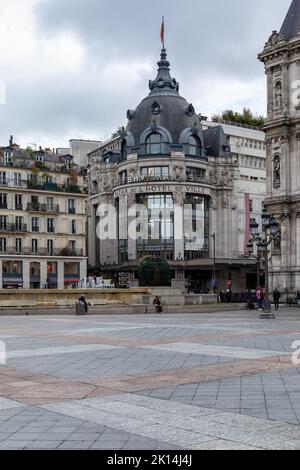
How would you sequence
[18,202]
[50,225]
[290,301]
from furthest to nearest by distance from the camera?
[50,225], [18,202], [290,301]

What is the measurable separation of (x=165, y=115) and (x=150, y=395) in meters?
82.7

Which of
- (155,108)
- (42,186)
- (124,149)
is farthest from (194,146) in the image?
(42,186)

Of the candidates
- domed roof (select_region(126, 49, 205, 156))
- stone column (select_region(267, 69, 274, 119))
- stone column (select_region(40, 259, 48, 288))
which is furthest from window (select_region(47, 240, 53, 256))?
stone column (select_region(267, 69, 274, 119))

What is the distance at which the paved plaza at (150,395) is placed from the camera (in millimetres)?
7792

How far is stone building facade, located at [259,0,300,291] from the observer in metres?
60.8

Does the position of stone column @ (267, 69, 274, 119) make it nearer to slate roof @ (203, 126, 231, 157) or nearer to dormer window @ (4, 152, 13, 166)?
slate roof @ (203, 126, 231, 157)

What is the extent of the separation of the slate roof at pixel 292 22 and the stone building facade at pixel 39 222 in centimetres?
3133

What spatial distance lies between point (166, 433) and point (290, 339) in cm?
1287

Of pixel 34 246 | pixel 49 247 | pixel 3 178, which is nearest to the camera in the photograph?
pixel 3 178

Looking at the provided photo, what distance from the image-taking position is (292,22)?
207 feet

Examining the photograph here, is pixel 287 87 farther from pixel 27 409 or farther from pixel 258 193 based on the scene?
pixel 27 409

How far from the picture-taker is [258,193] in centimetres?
9844

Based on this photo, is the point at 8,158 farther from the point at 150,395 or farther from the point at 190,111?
the point at 150,395

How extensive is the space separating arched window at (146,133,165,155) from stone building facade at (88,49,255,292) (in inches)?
5.1
